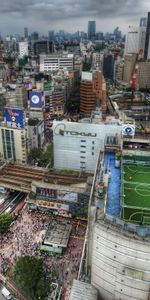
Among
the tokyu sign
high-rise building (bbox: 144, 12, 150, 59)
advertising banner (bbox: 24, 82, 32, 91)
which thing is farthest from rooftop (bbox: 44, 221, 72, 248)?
high-rise building (bbox: 144, 12, 150, 59)

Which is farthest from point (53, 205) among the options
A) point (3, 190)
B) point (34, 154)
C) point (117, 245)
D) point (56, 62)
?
point (56, 62)

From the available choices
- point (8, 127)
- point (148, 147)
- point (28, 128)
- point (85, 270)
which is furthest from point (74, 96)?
point (85, 270)

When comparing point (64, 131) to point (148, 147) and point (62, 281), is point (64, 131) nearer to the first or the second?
point (148, 147)

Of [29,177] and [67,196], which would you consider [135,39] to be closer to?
[29,177]

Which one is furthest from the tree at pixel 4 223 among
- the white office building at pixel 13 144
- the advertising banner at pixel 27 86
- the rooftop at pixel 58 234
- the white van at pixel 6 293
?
the advertising banner at pixel 27 86

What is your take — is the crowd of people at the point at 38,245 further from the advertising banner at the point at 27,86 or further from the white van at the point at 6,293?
the advertising banner at the point at 27,86

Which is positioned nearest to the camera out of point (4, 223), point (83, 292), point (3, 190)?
point (83, 292)

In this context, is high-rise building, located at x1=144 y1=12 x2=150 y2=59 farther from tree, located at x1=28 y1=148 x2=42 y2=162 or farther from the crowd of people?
the crowd of people
